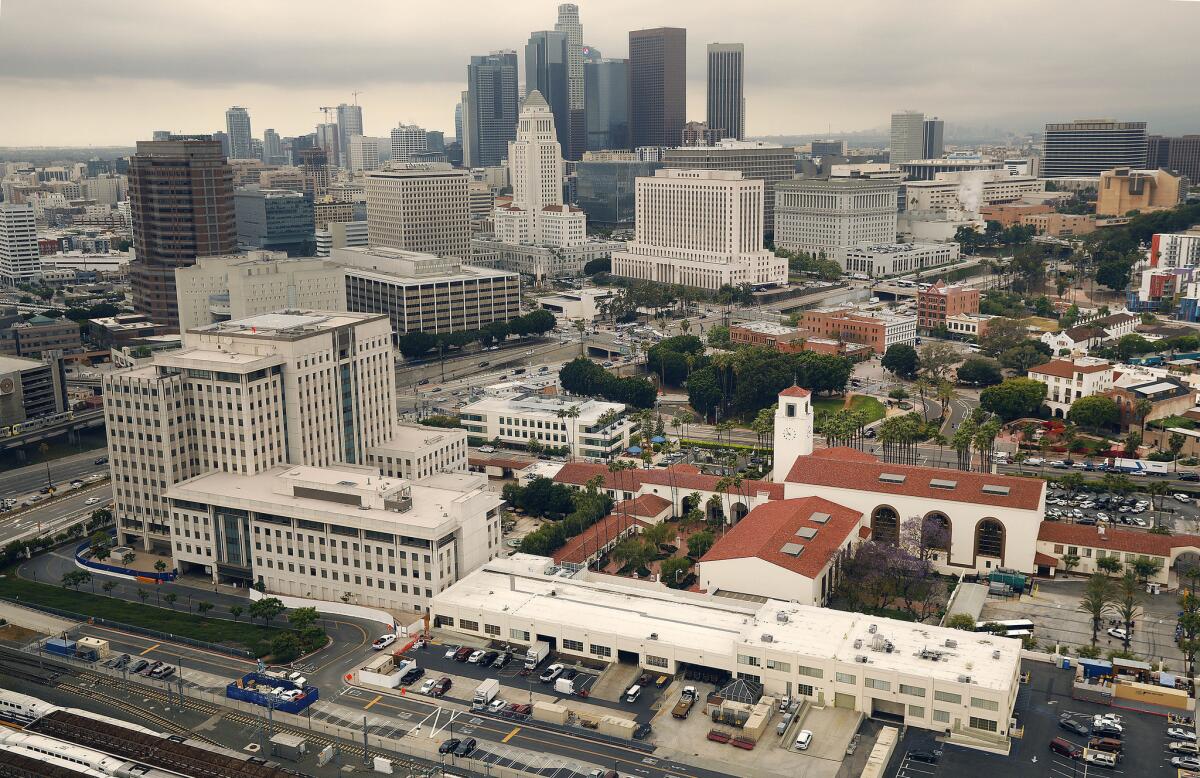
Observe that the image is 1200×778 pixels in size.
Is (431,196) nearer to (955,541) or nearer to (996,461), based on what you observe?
(996,461)

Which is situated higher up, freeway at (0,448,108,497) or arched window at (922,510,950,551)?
arched window at (922,510,950,551)

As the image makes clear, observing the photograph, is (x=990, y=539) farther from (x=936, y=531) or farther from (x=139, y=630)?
(x=139, y=630)

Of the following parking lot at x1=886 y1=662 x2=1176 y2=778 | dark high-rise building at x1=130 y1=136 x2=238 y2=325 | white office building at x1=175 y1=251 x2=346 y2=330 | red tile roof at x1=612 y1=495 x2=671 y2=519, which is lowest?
parking lot at x1=886 y1=662 x2=1176 y2=778

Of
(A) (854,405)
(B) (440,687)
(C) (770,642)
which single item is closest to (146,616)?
(B) (440,687)

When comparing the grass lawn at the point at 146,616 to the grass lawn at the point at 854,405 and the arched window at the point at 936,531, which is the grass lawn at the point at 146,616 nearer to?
the arched window at the point at 936,531

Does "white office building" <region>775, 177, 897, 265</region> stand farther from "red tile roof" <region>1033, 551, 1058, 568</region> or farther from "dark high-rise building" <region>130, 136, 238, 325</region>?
"red tile roof" <region>1033, 551, 1058, 568</region>

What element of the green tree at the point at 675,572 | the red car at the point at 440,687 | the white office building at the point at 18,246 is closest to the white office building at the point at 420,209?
the white office building at the point at 18,246

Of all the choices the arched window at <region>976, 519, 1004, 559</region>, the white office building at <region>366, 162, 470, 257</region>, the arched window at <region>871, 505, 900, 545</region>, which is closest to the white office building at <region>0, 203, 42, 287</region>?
the white office building at <region>366, 162, 470, 257</region>
